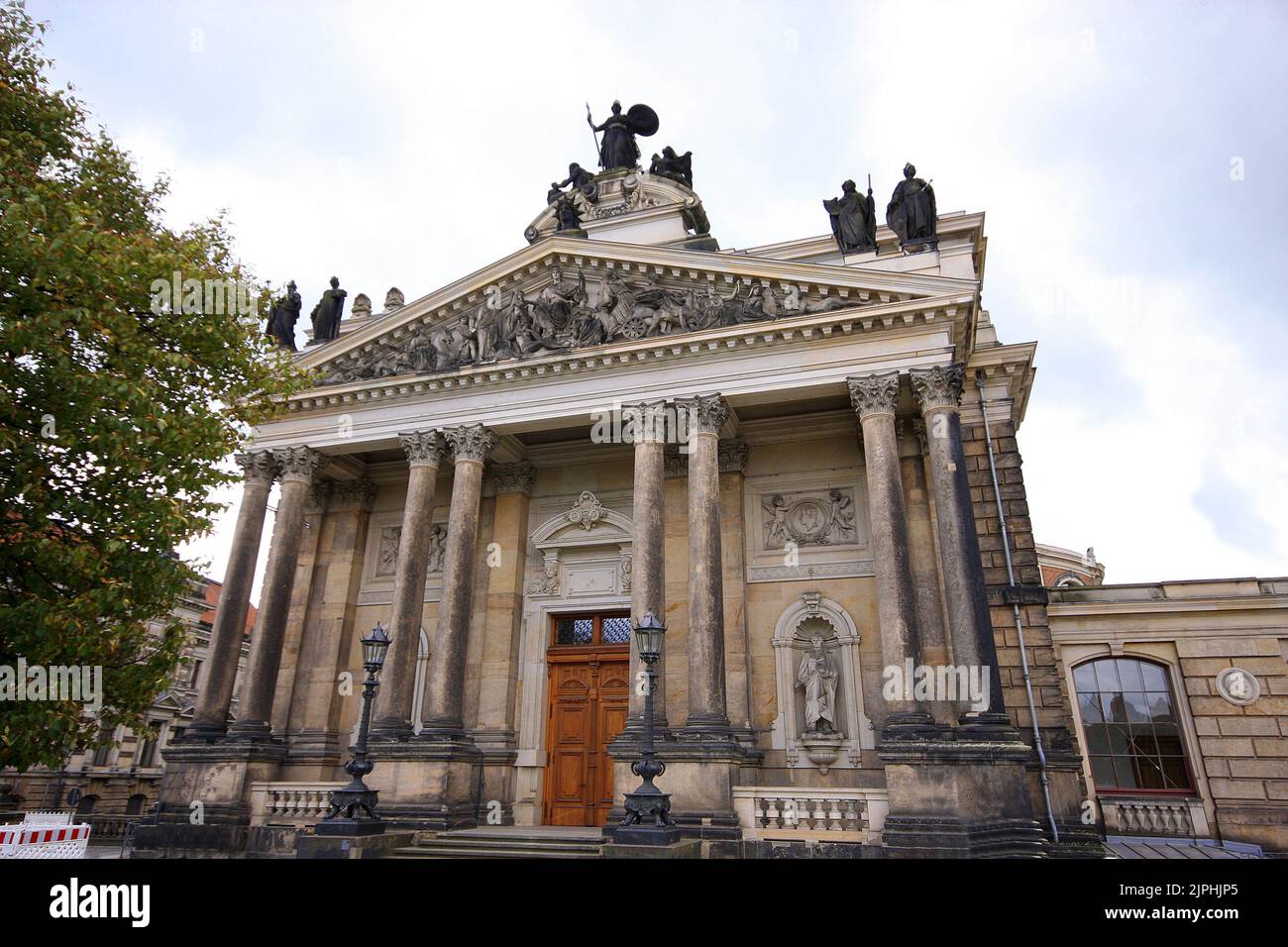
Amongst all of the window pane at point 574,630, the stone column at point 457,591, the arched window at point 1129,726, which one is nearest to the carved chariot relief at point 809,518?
the window pane at point 574,630

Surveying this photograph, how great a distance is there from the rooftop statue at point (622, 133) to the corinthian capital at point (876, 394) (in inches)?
473

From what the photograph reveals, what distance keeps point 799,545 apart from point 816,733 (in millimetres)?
4336

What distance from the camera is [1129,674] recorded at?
19828 millimetres

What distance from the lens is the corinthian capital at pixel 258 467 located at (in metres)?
20.9

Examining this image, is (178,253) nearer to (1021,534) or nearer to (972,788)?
(972,788)

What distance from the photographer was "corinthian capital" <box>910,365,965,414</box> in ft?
54.1

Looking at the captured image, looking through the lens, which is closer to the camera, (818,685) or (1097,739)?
(818,685)

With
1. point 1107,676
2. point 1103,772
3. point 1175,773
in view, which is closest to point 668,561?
point 1107,676

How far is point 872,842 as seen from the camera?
1380 cm

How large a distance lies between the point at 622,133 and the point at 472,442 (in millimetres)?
11593

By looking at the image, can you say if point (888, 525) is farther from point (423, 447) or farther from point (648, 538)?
point (423, 447)

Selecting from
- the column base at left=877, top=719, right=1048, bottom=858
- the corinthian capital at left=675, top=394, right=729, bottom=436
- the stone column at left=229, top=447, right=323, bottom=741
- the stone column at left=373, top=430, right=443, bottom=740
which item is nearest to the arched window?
the column base at left=877, top=719, right=1048, bottom=858

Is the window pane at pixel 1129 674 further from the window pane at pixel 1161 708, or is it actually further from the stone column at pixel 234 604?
the stone column at pixel 234 604

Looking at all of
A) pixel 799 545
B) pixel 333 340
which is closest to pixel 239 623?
pixel 333 340
